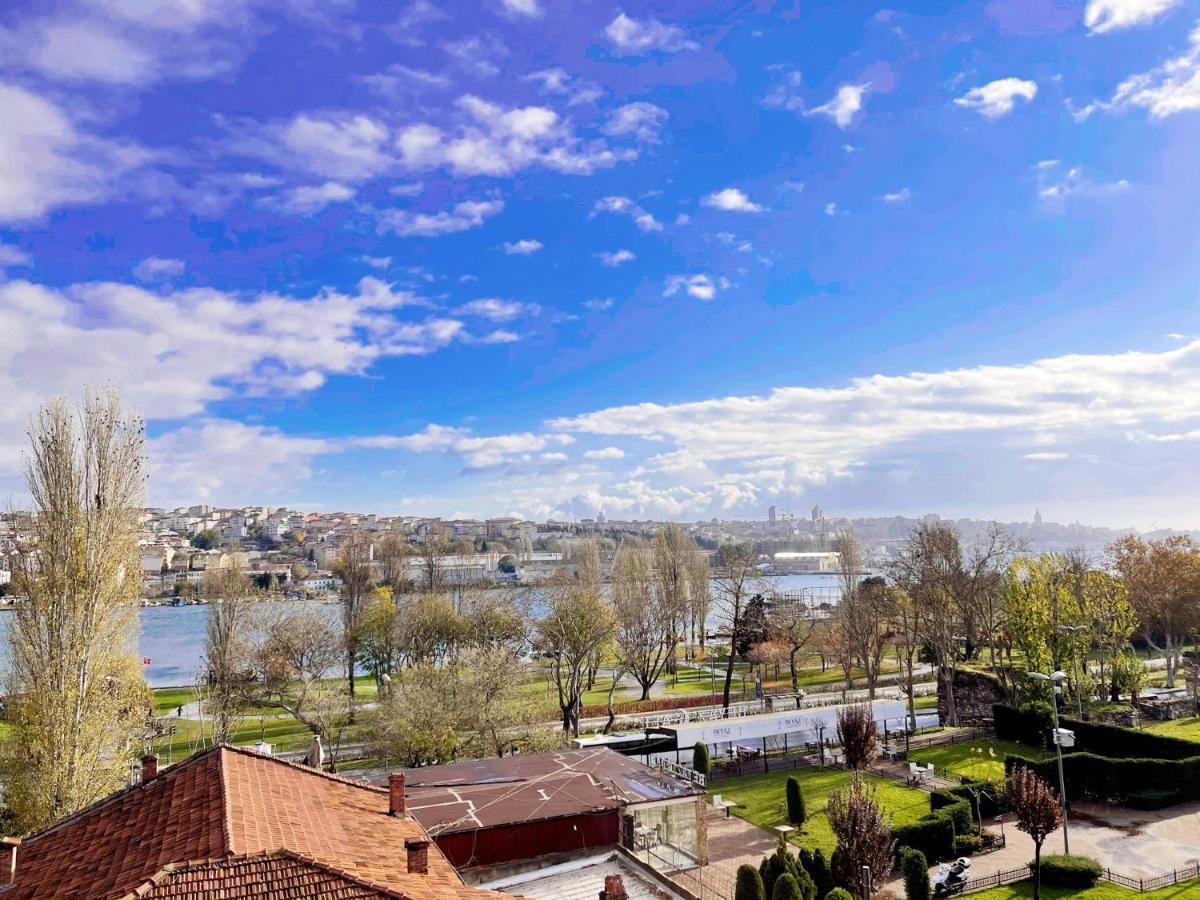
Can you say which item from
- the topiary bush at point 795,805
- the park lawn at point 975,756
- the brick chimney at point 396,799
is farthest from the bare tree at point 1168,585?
the brick chimney at point 396,799

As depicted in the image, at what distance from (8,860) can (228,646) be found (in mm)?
25459

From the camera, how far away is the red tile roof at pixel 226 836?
8.06 meters

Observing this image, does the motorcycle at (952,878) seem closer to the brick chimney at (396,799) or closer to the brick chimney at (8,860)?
the brick chimney at (396,799)

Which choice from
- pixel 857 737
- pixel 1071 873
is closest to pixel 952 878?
pixel 1071 873

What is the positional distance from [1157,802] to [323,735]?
96.7 feet

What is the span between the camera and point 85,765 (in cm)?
1736

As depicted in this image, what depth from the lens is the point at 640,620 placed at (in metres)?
46.7

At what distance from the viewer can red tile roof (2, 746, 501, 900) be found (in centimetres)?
806

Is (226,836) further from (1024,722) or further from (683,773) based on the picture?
(1024,722)

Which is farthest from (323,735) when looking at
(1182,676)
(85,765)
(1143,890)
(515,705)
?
(1182,676)

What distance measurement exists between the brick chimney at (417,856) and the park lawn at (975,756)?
22.1m

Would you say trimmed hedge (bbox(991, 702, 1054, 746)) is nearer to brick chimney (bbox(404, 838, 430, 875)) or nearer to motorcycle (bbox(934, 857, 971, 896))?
motorcycle (bbox(934, 857, 971, 896))

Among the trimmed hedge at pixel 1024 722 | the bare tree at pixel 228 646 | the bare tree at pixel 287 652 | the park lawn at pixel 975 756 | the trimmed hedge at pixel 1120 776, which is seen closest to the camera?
the trimmed hedge at pixel 1120 776

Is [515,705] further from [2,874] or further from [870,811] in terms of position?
[2,874]
